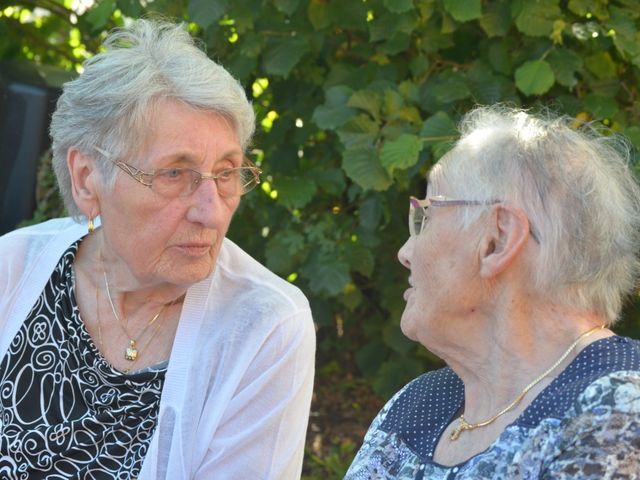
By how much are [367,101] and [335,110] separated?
11cm

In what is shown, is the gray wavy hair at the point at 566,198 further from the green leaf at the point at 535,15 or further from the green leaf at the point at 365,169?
the green leaf at the point at 535,15

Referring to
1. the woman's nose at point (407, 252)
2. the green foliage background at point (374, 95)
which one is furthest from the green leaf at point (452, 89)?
the woman's nose at point (407, 252)

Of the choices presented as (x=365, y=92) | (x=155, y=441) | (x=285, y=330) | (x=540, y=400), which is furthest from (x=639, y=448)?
(x=365, y=92)

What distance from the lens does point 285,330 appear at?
260 cm

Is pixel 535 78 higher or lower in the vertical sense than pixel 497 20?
lower

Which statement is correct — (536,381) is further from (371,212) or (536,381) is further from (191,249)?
(371,212)

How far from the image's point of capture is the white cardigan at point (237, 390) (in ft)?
8.38

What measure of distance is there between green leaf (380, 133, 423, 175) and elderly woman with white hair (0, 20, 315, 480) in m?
0.51

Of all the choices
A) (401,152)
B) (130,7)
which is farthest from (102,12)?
(401,152)

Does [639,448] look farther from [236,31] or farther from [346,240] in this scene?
[236,31]

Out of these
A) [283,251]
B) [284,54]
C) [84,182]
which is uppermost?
[284,54]

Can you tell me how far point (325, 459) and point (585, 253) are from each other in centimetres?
253

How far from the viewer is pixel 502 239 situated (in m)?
2.04

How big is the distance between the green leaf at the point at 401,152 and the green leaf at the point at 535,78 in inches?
13.7
